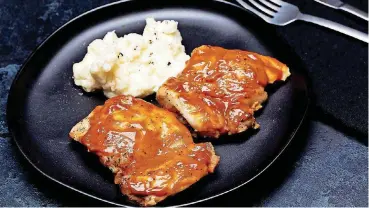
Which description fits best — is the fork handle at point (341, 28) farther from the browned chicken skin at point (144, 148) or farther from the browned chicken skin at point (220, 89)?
the browned chicken skin at point (144, 148)

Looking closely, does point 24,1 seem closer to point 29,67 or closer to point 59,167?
point 29,67

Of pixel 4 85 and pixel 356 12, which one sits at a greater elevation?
pixel 356 12

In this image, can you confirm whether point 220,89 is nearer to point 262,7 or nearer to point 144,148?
point 144,148

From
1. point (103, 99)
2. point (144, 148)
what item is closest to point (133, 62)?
point (103, 99)

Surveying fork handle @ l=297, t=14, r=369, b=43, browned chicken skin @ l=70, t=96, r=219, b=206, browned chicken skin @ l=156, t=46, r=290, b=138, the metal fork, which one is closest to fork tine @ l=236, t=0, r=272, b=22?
the metal fork

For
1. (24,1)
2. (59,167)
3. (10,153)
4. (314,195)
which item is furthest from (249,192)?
(24,1)

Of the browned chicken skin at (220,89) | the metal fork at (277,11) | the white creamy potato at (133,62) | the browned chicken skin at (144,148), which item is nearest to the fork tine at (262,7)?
the metal fork at (277,11)
